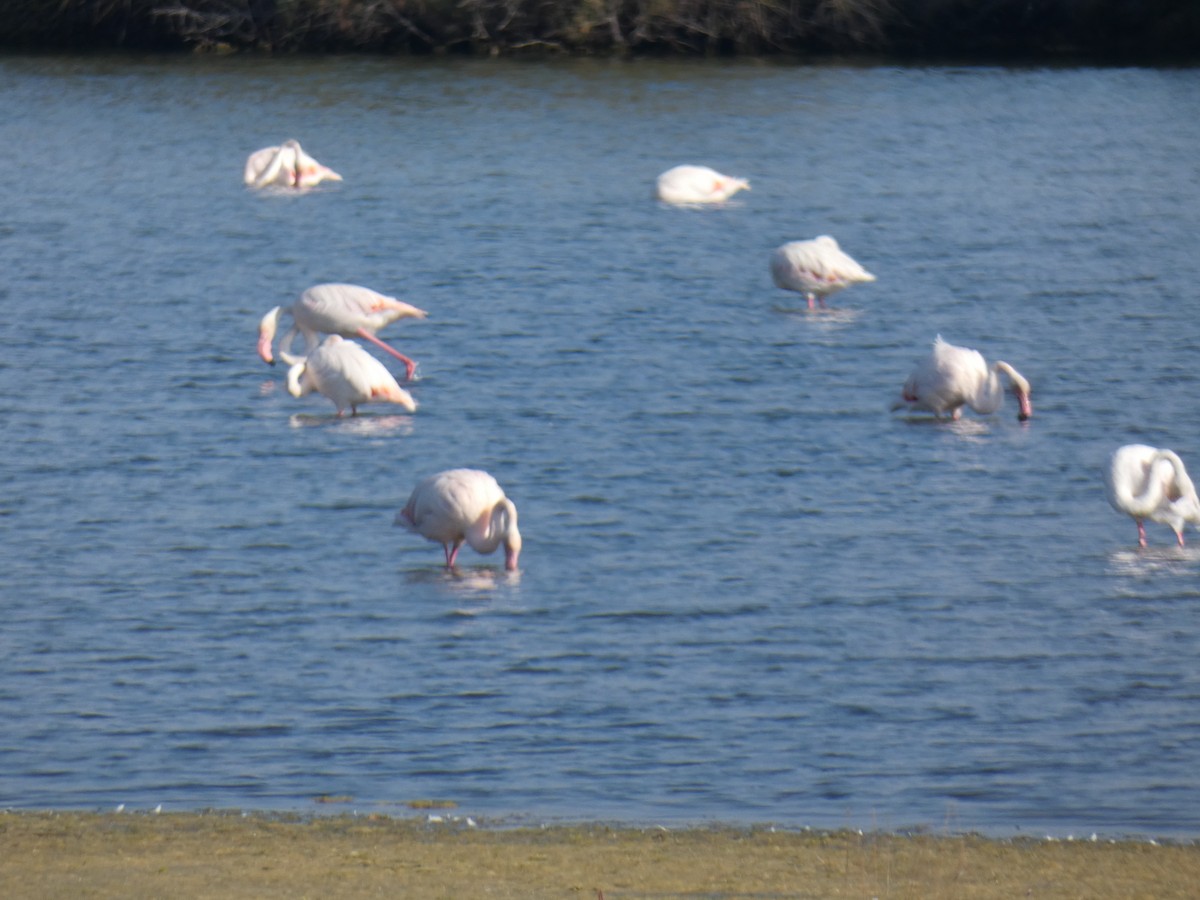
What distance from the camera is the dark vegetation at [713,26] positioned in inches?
1163

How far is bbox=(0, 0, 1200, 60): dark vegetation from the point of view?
2955 cm

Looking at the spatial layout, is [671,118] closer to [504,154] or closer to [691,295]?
[504,154]

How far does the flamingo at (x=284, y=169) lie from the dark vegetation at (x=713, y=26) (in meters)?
10.5

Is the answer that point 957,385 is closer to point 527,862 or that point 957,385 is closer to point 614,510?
point 614,510

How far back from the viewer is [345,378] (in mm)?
11047

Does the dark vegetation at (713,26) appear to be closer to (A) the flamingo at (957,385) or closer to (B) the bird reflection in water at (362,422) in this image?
(B) the bird reflection in water at (362,422)

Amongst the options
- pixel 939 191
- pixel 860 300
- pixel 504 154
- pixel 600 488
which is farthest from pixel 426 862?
pixel 504 154

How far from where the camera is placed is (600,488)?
9.63 m

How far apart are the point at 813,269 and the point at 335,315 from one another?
341cm

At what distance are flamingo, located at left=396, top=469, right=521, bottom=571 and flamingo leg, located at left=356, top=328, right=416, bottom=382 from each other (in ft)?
11.4

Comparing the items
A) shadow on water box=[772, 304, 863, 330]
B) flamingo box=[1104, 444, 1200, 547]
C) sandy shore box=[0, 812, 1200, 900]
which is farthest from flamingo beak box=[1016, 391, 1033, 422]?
sandy shore box=[0, 812, 1200, 900]

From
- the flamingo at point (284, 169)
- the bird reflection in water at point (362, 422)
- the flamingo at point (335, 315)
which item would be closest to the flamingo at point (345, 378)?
the bird reflection in water at point (362, 422)

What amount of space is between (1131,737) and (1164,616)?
53.9 inches

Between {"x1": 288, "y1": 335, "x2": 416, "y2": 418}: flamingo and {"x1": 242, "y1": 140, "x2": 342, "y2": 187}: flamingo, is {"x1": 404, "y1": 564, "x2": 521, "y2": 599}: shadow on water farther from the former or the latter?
{"x1": 242, "y1": 140, "x2": 342, "y2": 187}: flamingo
